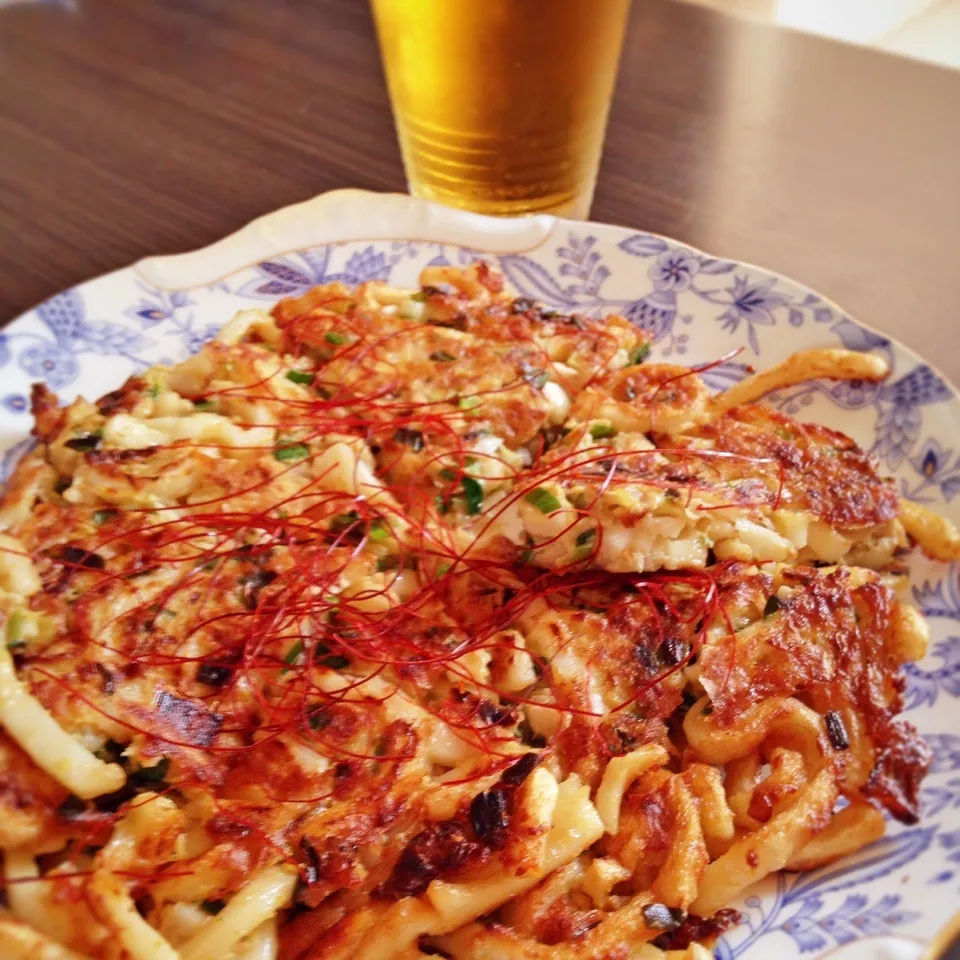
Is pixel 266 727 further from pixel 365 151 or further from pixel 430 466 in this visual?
pixel 365 151

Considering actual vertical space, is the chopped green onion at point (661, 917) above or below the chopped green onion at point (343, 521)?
below

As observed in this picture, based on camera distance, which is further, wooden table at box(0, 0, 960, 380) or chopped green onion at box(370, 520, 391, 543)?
wooden table at box(0, 0, 960, 380)

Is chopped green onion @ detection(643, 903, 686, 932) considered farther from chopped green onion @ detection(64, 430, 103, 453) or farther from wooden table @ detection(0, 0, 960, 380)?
wooden table @ detection(0, 0, 960, 380)

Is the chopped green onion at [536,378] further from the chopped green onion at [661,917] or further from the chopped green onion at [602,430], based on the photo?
the chopped green onion at [661,917]

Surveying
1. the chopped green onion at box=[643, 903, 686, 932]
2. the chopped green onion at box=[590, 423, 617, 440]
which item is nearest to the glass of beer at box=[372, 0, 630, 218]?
the chopped green onion at box=[590, 423, 617, 440]

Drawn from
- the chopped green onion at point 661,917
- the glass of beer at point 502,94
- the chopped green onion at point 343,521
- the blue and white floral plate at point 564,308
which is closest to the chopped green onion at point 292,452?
the chopped green onion at point 343,521

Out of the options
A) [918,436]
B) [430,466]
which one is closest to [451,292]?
[430,466]
